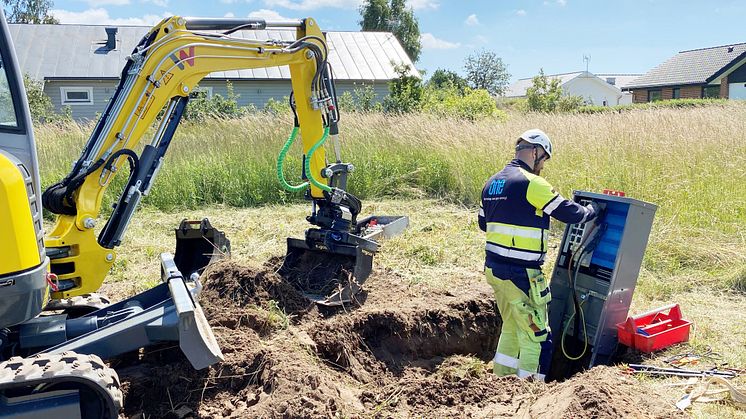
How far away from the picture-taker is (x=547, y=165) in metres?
10.2

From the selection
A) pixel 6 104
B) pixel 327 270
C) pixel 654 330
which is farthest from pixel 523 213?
pixel 6 104

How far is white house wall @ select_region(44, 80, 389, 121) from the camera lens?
25.5m

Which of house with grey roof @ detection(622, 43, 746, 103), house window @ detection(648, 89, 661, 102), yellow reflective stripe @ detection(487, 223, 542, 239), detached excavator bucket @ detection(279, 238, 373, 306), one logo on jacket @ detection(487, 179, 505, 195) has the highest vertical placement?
house with grey roof @ detection(622, 43, 746, 103)

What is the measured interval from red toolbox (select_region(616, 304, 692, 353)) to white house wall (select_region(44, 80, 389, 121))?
801 inches

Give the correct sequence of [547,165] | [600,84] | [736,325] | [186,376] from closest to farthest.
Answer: [186,376]
[736,325]
[547,165]
[600,84]

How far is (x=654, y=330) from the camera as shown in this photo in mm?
4992

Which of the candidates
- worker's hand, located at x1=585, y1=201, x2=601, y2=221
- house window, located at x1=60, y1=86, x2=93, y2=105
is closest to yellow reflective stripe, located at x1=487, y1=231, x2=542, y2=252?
worker's hand, located at x1=585, y1=201, x2=601, y2=221

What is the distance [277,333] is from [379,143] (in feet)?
26.2

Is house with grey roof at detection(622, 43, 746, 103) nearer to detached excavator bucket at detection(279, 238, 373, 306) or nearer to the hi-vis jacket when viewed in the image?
detached excavator bucket at detection(279, 238, 373, 306)

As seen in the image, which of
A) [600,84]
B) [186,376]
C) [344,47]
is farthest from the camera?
[600,84]

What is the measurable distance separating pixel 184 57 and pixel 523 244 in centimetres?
309

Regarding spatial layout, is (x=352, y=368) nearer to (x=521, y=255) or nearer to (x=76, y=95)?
(x=521, y=255)

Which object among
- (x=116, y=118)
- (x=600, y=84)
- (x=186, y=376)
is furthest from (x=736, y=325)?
(x=600, y=84)

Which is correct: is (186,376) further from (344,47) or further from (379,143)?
(344,47)
